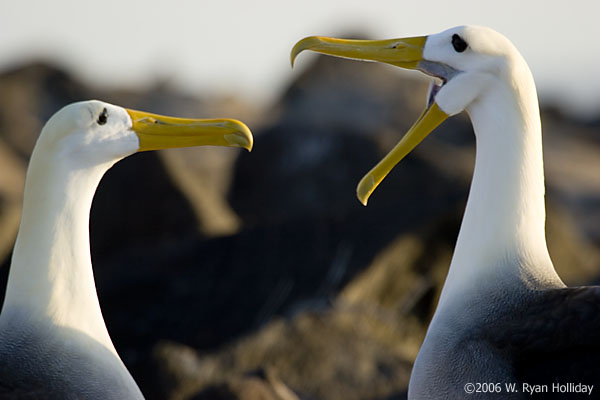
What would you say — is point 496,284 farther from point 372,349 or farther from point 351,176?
point 351,176

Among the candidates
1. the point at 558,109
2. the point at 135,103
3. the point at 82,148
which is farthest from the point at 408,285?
the point at 558,109

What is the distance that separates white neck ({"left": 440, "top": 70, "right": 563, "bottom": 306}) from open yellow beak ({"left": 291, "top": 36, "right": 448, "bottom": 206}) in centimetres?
30

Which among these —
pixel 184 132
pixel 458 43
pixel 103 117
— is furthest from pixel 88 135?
pixel 458 43

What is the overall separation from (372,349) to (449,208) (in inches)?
107

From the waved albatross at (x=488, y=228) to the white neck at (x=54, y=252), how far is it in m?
1.30

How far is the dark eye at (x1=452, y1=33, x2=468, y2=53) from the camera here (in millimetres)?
5773

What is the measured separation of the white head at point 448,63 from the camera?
571 centimetres

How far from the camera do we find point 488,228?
571 centimetres

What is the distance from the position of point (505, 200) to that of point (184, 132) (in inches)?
62.0

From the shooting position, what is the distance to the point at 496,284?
561 cm

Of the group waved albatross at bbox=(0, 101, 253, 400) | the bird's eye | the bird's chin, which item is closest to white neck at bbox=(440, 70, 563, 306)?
the bird's chin

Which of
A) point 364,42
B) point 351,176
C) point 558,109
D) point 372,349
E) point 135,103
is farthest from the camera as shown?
point 558,109

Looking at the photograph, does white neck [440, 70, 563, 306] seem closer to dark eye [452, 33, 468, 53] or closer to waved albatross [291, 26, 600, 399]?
waved albatross [291, 26, 600, 399]

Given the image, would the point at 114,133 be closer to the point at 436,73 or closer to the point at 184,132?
the point at 184,132
